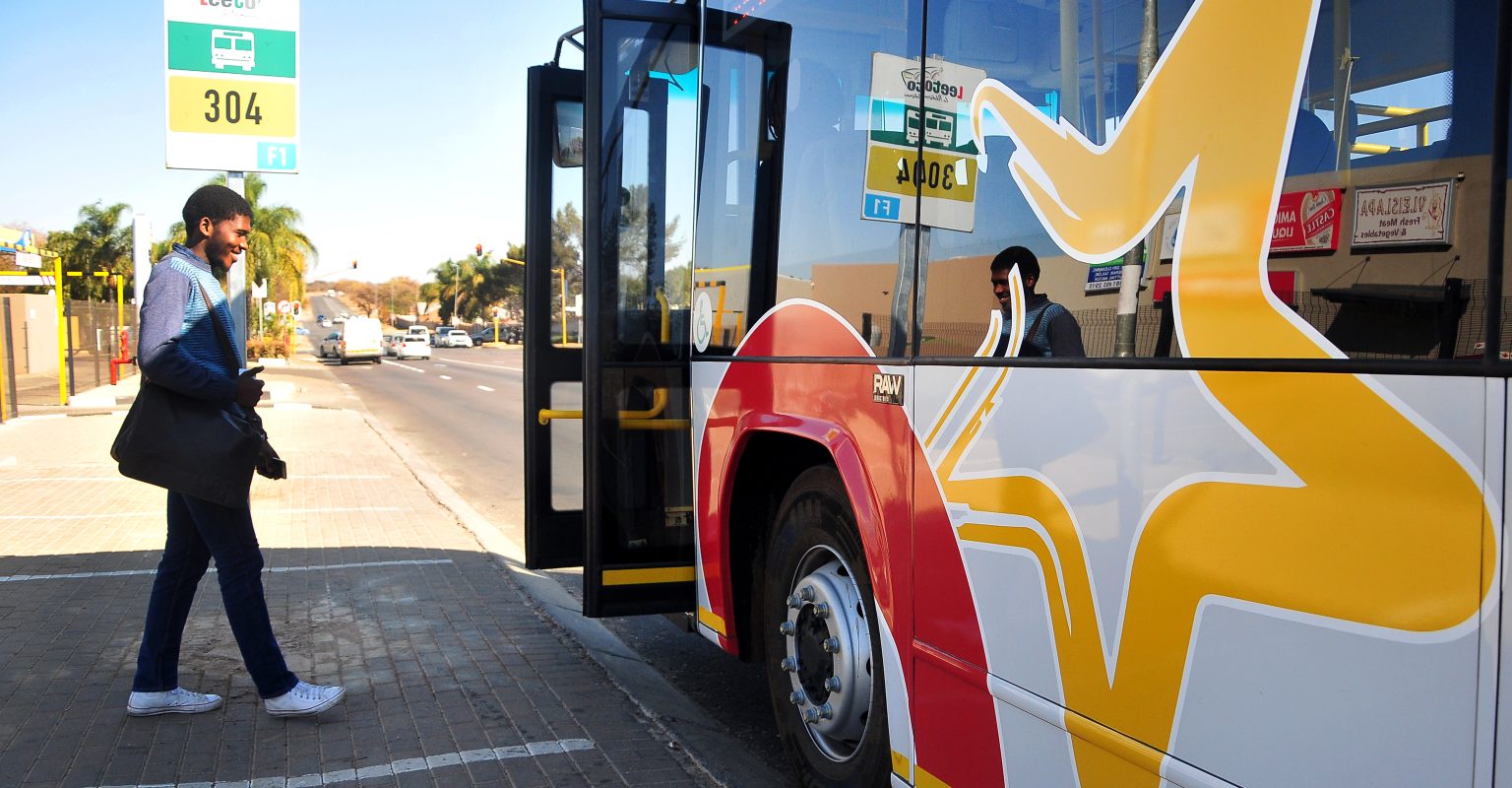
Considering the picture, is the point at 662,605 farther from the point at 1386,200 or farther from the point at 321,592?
the point at 1386,200

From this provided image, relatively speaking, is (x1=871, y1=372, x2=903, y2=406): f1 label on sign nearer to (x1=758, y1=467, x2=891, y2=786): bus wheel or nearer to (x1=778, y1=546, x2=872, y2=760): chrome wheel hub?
(x1=758, y1=467, x2=891, y2=786): bus wheel

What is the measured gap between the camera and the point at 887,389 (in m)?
3.13

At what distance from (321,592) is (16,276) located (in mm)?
25834

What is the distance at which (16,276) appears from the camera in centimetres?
2711

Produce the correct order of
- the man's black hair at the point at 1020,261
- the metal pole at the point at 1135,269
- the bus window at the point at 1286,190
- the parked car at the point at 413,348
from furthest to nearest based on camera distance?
the parked car at the point at 413,348, the man's black hair at the point at 1020,261, the metal pole at the point at 1135,269, the bus window at the point at 1286,190

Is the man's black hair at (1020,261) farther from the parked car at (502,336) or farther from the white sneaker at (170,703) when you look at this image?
the parked car at (502,336)

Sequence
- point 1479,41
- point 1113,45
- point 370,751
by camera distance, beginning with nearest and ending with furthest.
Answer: point 1479,41 → point 1113,45 → point 370,751

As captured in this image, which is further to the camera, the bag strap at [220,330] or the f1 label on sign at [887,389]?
the bag strap at [220,330]

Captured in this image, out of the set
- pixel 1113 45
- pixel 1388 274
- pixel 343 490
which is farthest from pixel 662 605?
pixel 343 490

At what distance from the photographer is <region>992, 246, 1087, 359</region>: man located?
2.43 metres

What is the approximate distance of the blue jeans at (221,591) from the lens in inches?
166

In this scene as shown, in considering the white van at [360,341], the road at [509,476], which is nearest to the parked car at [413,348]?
the white van at [360,341]

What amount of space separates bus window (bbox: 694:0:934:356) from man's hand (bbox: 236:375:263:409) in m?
1.71

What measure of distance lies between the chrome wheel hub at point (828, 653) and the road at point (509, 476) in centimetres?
60
